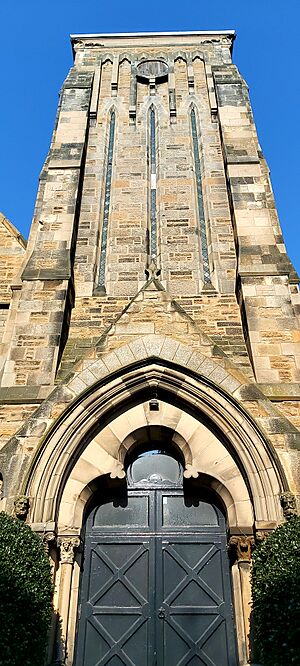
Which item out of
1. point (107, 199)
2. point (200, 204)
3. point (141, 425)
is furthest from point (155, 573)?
point (107, 199)

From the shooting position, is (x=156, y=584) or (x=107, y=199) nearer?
(x=156, y=584)

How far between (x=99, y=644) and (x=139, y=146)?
1073 centimetres

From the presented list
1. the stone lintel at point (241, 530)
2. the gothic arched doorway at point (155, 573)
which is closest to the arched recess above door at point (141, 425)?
the stone lintel at point (241, 530)

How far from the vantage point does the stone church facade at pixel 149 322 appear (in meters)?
7.41

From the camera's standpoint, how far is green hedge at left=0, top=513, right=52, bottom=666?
564 cm

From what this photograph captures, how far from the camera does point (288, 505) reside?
6.91 m

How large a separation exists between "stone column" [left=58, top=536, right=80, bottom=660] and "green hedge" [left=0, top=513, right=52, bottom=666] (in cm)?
75

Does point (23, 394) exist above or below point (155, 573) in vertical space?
above

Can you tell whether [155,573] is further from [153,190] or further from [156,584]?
[153,190]

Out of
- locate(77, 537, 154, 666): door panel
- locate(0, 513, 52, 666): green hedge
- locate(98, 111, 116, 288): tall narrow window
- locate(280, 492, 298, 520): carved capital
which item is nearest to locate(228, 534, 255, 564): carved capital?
locate(280, 492, 298, 520): carved capital

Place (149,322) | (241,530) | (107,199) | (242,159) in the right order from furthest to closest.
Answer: (107,199) → (242,159) → (149,322) → (241,530)

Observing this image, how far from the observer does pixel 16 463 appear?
7.45 meters

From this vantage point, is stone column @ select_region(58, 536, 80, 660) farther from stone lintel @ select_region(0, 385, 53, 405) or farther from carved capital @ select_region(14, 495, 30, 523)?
stone lintel @ select_region(0, 385, 53, 405)

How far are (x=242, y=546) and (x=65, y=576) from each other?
215cm
